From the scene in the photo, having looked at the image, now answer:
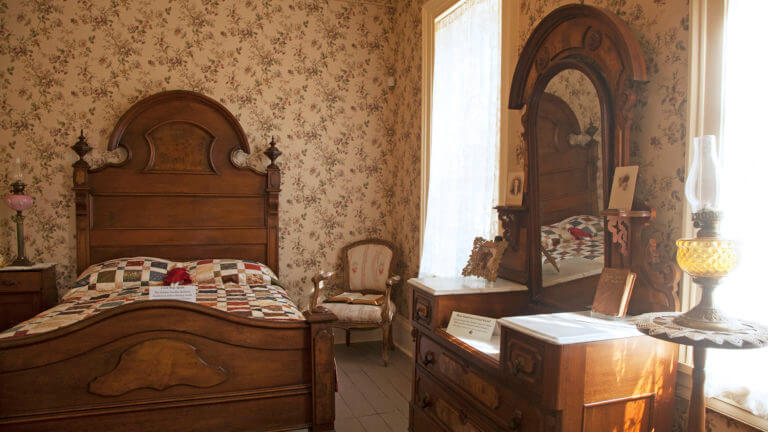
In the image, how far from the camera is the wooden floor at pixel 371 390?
2.99 m

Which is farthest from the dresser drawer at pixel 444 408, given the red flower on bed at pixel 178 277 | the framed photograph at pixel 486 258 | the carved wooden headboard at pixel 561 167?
the red flower on bed at pixel 178 277

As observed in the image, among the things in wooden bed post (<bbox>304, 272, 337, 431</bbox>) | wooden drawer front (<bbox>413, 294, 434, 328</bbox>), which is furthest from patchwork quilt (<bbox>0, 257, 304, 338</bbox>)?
wooden drawer front (<bbox>413, 294, 434, 328</bbox>)

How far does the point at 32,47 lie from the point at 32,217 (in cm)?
134

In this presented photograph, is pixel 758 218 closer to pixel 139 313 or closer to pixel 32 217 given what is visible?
pixel 139 313

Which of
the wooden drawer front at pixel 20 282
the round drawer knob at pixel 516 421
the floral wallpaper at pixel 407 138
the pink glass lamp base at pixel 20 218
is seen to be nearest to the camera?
the round drawer knob at pixel 516 421

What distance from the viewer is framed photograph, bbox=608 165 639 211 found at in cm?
188

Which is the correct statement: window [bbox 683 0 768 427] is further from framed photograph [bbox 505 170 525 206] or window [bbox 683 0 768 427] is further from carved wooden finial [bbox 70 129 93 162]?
carved wooden finial [bbox 70 129 93 162]

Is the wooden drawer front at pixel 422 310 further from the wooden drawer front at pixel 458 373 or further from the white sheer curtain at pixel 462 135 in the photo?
the white sheer curtain at pixel 462 135

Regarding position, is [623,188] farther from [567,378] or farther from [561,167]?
[567,378]

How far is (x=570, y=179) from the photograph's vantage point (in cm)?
221

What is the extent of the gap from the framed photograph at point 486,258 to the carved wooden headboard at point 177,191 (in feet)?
7.49

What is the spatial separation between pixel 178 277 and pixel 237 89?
67.5 inches

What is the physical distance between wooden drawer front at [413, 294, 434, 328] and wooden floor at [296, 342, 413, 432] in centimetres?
80

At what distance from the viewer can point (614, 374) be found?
160 centimetres
